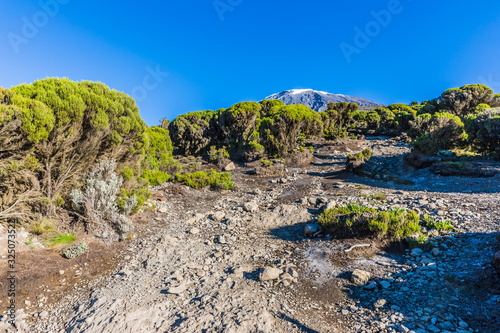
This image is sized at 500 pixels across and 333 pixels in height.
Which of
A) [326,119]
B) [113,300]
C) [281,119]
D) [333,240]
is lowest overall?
[113,300]

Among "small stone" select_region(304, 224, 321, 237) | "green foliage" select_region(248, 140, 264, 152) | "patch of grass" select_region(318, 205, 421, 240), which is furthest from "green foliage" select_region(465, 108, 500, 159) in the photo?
"green foliage" select_region(248, 140, 264, 152)

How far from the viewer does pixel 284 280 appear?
448cm

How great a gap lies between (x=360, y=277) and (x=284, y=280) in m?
1.32

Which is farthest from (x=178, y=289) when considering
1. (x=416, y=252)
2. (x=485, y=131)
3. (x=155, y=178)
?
(x=485, y=131)

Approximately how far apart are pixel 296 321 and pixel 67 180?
7341mm

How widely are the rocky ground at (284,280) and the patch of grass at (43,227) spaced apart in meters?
1.40

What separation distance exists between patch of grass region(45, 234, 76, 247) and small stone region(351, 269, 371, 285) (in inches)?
254

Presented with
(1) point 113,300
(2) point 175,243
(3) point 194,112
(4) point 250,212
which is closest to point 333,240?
(4) point 250,212

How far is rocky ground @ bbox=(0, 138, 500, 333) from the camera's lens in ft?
11.2

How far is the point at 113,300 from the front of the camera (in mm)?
4270

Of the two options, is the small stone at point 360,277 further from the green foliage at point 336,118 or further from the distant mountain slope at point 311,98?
the distant mountain slope at point 311,98

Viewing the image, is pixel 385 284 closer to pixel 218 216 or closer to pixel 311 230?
pixel 311 230

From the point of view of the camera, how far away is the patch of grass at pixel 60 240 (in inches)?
229

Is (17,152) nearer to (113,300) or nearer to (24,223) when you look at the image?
(24,223)
